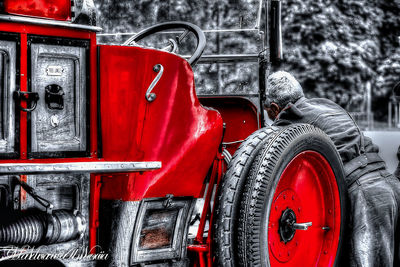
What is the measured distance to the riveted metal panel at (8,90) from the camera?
247 cm

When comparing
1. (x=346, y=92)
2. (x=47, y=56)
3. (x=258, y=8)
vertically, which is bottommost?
(x=346, y=92)

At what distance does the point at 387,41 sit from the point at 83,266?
40.2ft

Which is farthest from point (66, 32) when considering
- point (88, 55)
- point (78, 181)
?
point (78, 181)

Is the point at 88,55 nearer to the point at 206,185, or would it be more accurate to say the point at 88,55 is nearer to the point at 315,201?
the point at 206,185

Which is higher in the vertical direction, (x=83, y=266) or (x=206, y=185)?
(x=206, y=185)

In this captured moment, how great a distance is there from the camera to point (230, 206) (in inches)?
118

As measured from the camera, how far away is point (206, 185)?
3334 millimetres

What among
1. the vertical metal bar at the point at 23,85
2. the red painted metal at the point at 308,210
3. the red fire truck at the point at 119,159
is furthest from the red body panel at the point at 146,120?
the red painted metal at the point at 308,210

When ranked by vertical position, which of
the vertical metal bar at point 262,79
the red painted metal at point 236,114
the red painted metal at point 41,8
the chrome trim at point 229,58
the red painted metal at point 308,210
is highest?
the red painted metal at point 41,8

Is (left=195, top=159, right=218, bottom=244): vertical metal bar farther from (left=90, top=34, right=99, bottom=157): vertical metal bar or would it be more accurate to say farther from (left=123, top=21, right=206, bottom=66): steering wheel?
(left=90, top=34, right=99, bottom=157): vertical metal bar

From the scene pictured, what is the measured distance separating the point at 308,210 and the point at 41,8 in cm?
178

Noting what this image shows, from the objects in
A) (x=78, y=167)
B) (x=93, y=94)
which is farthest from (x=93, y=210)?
(x=93, y=94)

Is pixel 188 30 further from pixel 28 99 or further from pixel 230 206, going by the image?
pixel 28 99

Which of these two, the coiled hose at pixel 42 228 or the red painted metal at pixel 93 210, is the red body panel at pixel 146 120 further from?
the coiled hose at pixel 42 228
